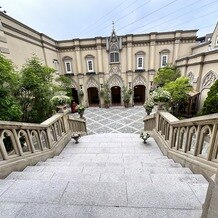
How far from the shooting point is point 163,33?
595 inches

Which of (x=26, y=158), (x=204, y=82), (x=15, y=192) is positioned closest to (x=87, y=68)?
(x=204, y=82)

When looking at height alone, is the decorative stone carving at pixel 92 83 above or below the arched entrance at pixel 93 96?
above

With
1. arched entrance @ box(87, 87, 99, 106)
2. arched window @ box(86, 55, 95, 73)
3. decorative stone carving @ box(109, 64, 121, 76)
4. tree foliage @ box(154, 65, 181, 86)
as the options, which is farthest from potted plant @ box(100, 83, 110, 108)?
tree foliage @ box(154, 65, 181, 86)

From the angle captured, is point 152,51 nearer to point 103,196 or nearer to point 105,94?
point 105,94

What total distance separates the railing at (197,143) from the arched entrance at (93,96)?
15593 mm

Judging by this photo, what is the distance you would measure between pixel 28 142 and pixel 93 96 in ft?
54.7

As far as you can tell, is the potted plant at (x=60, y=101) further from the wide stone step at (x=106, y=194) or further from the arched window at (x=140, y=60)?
the arched window at (x=140, y=60)

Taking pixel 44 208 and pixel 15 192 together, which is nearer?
pixel 44 208

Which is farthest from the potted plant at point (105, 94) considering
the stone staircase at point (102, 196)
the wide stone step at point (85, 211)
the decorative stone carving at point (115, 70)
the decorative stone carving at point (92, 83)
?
the wide stone step at point (85, 211)

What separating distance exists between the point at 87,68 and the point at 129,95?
6.06m

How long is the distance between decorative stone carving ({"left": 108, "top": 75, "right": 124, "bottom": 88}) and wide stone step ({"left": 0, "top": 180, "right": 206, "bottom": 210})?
53.1 ft

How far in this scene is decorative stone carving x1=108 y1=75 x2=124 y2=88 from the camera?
685 inches

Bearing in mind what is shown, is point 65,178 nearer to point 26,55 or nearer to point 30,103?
point 30,103

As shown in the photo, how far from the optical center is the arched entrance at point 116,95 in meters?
19.1
